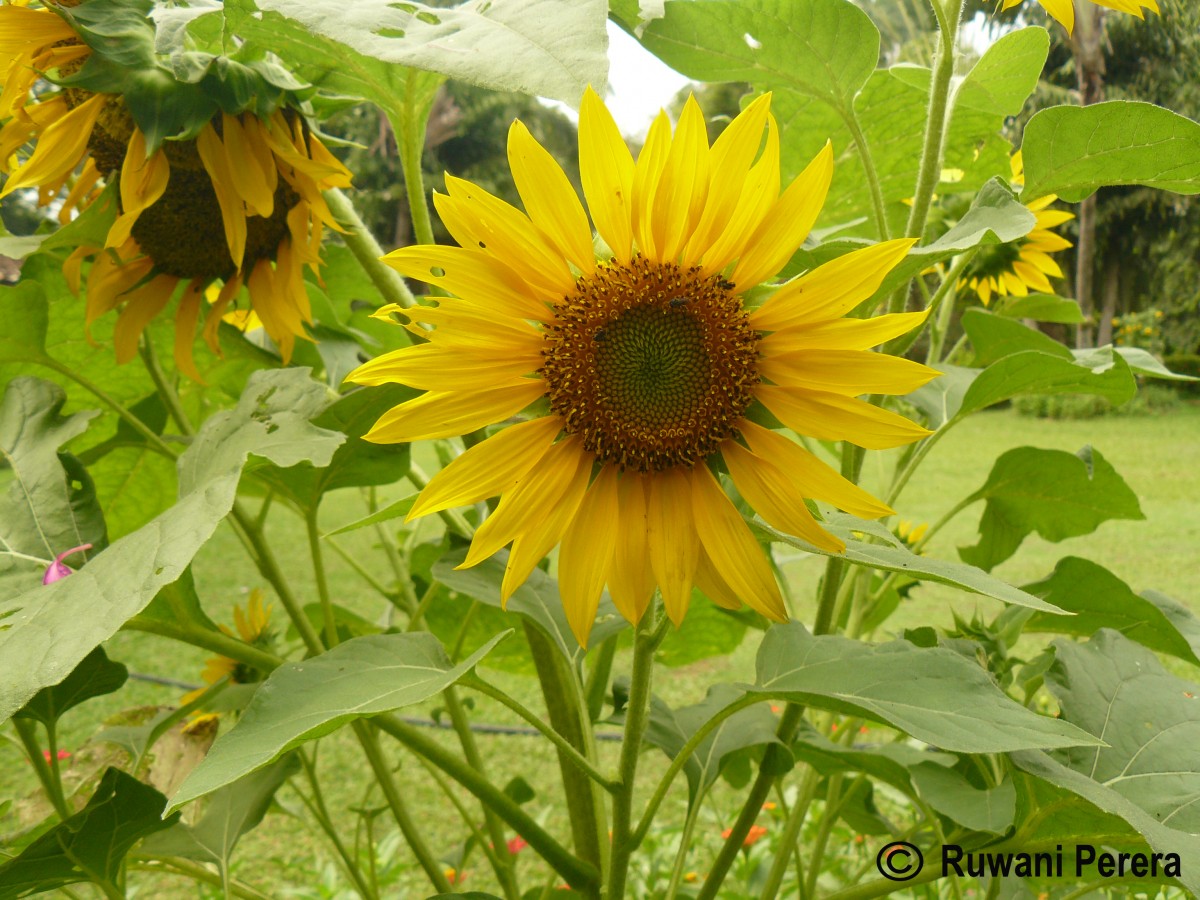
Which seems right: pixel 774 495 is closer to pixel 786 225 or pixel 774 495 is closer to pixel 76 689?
Result: pixel 786 225

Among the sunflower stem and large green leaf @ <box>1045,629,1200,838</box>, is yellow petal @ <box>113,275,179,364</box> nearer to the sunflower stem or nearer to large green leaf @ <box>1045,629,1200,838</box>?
the sunflower stem

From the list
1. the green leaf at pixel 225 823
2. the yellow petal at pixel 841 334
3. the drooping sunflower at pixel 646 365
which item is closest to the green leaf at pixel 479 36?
the drooping sunflower at pixel 646 365

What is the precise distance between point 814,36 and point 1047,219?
Result: 1.35ft

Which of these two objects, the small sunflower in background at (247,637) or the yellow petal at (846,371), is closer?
the yellow petal at (846,371)

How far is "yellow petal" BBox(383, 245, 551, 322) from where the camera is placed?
338mm

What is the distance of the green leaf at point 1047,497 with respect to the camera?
0.56m

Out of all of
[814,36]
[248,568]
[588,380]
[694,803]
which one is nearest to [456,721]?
[694,803]

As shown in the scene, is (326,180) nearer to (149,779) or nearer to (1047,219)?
(149,779)

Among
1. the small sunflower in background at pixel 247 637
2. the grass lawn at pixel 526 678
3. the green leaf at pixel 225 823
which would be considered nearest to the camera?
the green leaf at pixel 225 823

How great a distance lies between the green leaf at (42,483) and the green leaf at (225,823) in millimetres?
162

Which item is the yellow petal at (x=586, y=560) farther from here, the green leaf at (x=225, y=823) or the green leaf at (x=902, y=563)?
the green leaf at (x=225, y=823)

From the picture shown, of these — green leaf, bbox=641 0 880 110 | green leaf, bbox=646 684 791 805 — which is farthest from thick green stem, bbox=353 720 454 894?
green leaf, bbox=641 0 880 110

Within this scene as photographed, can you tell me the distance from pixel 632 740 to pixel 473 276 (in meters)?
0.20

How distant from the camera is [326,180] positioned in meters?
0.47
